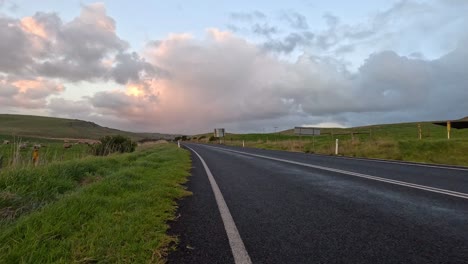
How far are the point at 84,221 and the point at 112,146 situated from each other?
2298 centimetres

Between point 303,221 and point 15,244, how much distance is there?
3589 mm

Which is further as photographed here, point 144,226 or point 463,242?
point 144,226

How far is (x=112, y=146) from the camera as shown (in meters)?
26.4

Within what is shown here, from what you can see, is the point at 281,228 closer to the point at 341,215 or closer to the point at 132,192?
the point at 341,215

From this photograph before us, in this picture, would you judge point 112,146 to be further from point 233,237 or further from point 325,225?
point 325,225

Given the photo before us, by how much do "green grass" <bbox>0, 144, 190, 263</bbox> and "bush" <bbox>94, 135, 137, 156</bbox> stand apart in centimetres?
1701

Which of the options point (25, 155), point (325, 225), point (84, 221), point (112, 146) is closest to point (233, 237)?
point (325, 225)

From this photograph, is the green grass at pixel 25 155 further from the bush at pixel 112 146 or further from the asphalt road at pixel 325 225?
the asphalt road at pixel 325 225

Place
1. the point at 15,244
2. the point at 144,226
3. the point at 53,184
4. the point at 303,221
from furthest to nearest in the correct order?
1. the point at 53,184
2. the point at 303,221
3. the point at 144,226
4. the point at 15,244

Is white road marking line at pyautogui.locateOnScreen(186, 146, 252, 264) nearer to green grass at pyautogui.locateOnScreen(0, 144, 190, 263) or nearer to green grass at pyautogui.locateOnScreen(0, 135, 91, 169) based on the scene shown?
green grass at pyautogui.locateOnScreen(0, 144, 190, 263)

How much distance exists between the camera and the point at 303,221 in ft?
16.4

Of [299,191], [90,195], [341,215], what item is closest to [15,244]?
[90,195]

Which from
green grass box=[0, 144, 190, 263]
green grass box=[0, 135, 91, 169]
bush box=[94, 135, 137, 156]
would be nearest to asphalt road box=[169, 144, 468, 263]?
green grass box=[0, 144, 190, 263]

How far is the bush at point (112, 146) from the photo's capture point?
80.3ft
